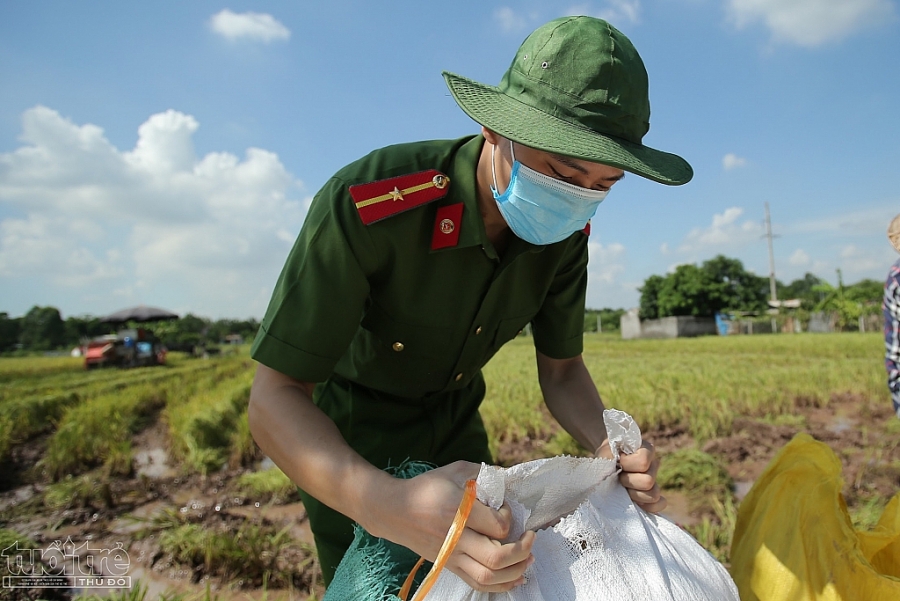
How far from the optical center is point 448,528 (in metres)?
0.76

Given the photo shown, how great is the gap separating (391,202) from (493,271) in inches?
12.3

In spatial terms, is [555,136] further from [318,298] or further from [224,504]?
[224,504]

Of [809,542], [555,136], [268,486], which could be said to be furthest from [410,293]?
[268,486]

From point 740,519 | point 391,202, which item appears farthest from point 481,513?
point 740,519

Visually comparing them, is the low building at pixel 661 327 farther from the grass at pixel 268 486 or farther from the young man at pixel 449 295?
the young man at pixel 449 295

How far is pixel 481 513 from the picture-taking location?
0.76m

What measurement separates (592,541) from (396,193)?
0.75m

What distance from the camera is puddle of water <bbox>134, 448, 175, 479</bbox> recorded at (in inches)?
182

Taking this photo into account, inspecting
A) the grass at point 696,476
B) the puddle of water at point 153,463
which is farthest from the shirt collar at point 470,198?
the puddle of water at point 153,463

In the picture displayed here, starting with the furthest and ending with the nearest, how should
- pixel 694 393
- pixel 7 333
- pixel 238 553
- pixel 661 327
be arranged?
pixel 661 327 < pixel 7 333 < pixel 694 393 < pixel 238 553

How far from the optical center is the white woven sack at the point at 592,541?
86 cm

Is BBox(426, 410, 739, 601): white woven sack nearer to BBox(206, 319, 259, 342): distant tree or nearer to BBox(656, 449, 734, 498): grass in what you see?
BBox(656, 449, 734, 498): grass

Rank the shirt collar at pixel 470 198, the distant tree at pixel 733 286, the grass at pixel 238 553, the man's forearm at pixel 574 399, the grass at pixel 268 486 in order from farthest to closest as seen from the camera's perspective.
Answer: the distant tree at pixel 733 286 < the grass at pixel 268 486 < the grass at pixel 238 553 < the man's forearm at pixel 574 399 < the shirt collar at pixel 470 198

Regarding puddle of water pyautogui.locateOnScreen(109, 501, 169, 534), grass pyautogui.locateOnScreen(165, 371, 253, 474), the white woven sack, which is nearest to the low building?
grass pyautogui.locateOnScreen(165, 371, 253, 474)
